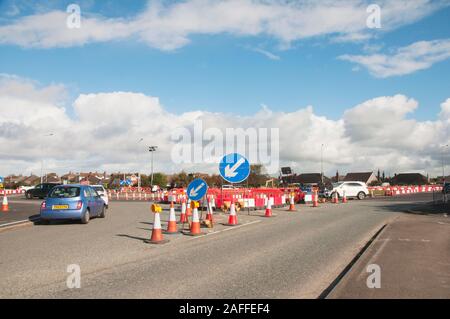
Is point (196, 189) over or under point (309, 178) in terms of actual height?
under

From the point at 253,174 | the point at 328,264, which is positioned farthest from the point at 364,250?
the point at 253,174

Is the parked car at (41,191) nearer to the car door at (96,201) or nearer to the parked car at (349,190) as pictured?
the car door at (96,201)

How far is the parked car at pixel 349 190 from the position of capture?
113 feet

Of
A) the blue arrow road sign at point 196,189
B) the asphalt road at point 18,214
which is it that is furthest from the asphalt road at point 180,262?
the asphalt road at point 18,214

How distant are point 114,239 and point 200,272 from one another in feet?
15.8

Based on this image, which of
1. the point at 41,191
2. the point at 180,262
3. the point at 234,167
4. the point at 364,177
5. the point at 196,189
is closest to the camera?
the point at 180,262

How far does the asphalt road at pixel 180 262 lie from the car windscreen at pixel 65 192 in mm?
2045

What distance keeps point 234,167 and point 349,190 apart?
2362cm

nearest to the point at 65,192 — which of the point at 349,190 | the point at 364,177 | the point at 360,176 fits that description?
the point at 349,190

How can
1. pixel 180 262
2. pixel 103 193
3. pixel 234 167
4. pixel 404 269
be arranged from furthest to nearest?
pixel 103 193
pixel 234 167
pixel 180 262
pixel 404 269

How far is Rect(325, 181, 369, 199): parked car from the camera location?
3431 cm

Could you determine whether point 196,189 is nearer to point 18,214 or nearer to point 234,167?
point 234,167

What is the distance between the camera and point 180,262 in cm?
782
